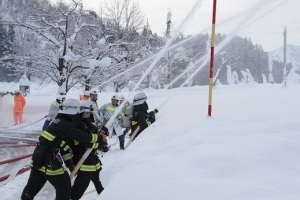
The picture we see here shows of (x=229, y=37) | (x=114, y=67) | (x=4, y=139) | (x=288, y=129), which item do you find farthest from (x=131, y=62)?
(x=288, y=129)

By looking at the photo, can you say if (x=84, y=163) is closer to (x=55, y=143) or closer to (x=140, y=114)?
(x=55, y=143)

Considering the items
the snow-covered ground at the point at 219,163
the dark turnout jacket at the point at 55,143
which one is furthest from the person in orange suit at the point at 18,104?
the dark turnout jacket at the point at 55,143

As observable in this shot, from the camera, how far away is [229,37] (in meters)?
5.83

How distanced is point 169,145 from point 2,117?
16.3 m

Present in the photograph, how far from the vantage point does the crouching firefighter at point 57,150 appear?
438cm

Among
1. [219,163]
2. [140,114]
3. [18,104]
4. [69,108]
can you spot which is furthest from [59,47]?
[219,163]

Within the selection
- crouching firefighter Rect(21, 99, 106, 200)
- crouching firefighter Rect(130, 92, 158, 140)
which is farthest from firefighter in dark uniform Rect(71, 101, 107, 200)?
crouching firefighter Rect(130, 92, 158, 140)

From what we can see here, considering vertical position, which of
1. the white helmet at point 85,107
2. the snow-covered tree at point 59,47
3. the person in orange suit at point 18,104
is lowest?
the person in orange suit at point 18,104

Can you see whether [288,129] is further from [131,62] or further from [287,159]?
[131,62]

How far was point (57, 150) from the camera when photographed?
4453mm

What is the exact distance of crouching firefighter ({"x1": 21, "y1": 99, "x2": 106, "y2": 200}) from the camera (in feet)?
14.4

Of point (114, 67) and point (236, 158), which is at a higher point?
point (114, 67)

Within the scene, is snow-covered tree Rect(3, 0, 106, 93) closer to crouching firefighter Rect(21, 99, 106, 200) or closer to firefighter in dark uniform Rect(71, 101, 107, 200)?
firefighter in dark uniform Rect(71, 101, 107, 200)

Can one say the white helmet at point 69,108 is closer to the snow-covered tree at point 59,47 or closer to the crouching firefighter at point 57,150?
the crouching firefighter at point 57,150
